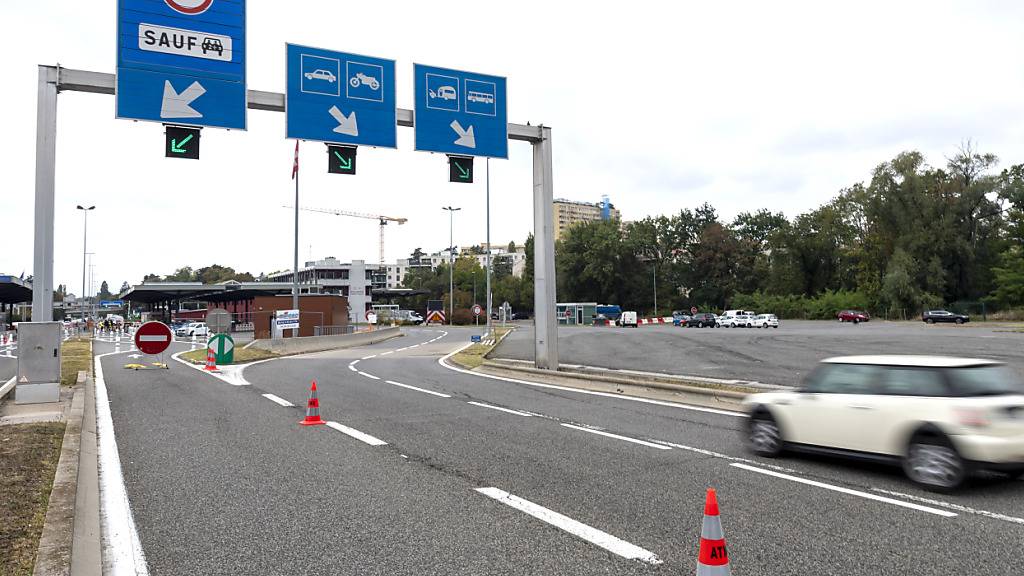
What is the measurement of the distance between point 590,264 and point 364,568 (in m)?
105

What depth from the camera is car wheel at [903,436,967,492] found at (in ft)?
21.6

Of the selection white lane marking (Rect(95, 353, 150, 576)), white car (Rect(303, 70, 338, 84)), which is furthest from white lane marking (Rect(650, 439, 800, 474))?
white car (Rect(303, 70, 338, 84))

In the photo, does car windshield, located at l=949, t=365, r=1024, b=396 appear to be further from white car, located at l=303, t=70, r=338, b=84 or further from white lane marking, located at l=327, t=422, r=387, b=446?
white car, located at l=303, t=70, r=338, b=84

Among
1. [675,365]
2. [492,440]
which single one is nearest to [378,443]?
[492,440]

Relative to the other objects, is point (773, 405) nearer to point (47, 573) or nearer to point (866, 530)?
point (866, 530)

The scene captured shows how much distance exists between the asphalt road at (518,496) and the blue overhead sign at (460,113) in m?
9.14

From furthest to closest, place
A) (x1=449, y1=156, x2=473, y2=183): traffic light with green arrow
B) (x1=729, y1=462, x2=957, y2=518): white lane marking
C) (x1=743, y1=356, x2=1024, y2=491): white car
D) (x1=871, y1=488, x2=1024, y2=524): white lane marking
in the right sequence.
→ (x1=449, y1=156, x2=473, y2=183): traffic light with green arrow → (x1=743, y1=356, x2=1024, y2=491): white car → (x1=729, y1=462, x2=957, y2=518): white lane marking → (x1=871, y1=488, x2=1024, y2=524): white lane marking

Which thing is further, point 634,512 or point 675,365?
point 675,365

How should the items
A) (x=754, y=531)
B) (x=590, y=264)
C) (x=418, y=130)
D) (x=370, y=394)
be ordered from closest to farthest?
(x=754, y=531), (x=370, y=394), (x=418, y=130), (x=590, y=264)

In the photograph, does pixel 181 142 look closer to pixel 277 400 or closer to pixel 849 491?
pixel 277 400

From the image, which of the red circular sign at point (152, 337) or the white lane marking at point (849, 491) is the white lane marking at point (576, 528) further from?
the red circular sign at point (152, 337)

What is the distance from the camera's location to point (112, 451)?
9.23 metres

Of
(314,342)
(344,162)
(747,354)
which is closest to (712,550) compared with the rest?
(344,162)

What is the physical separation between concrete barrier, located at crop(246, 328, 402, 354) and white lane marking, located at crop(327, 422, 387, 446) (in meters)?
26.3
